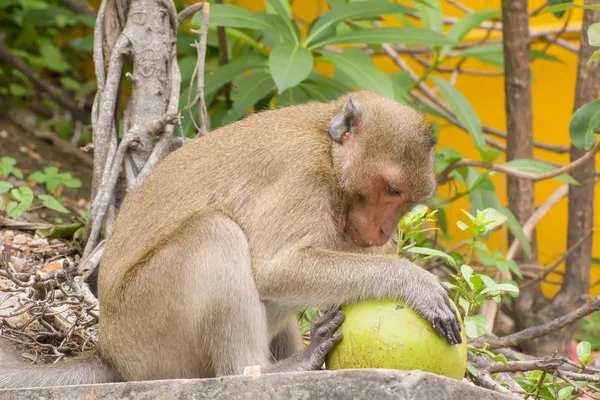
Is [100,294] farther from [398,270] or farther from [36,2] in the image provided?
[36,2]

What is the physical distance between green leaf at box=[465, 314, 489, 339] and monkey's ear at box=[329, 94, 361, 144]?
108cm

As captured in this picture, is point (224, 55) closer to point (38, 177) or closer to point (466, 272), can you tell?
point (38, 177)

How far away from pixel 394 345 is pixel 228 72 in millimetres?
3559

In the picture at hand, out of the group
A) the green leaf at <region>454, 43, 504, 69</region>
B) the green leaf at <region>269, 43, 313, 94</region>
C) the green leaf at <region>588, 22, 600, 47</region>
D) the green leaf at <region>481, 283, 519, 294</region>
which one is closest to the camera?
the green leaf at <region>481, 283, 519, 294</region>

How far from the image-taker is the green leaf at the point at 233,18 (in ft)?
19.7

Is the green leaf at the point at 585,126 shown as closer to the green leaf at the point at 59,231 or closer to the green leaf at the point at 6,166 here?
the green leaf at the point at 59,231

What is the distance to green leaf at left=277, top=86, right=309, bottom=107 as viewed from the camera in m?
6.36

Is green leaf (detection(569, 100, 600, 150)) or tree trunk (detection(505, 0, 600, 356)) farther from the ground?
green leaf (detection(569, 100, 600, 150))

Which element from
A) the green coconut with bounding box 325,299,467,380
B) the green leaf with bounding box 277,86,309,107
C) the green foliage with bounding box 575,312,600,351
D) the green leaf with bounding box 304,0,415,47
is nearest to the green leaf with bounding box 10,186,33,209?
the green leaf with bounding box 277,86,309,107

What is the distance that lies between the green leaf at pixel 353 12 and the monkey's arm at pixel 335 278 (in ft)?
8.17

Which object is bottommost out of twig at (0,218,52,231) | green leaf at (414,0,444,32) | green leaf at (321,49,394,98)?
twig at (0,218,52,231)

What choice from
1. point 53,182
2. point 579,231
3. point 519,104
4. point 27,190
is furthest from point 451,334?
point 53,182

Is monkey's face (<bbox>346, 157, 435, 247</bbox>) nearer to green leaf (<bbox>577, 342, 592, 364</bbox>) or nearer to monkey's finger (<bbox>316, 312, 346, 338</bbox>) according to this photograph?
monkey's finger (<bbox>316, 312, 346, 338</bbox>)

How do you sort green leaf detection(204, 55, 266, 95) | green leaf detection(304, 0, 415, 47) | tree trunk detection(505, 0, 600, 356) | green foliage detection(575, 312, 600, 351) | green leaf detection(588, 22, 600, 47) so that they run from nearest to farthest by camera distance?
green leaf detection(588, 22, 600, 47)
green leaf detection(304, 0, 415, 47)
green leaf detection(204, 55, 266, 95)
tree trunk detection(505, 0, 600, 356)
green foliage detection(575, 312, 600, 351)
